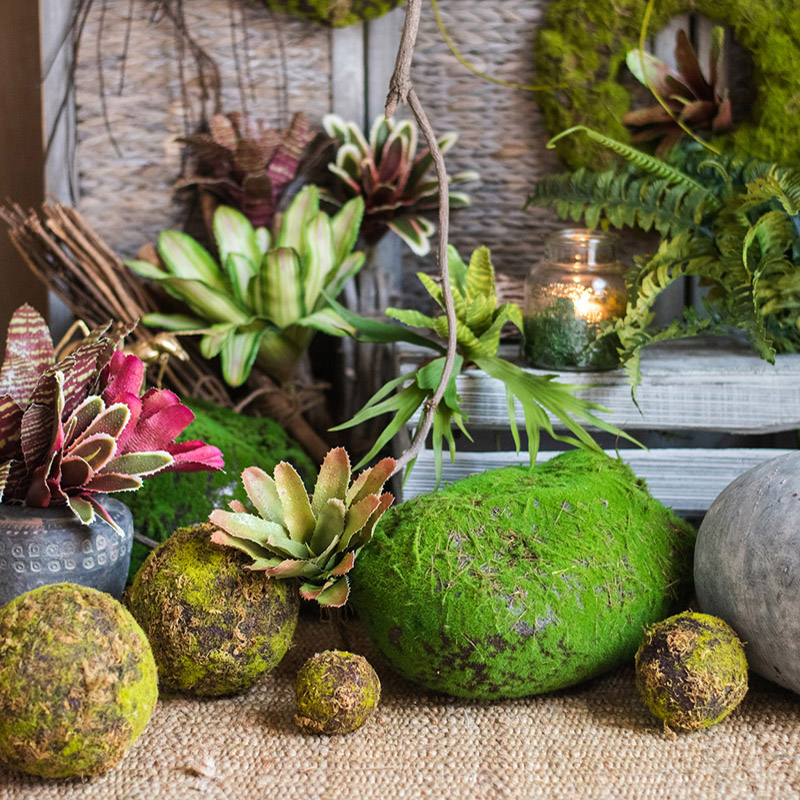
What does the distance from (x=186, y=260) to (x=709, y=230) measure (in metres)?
1.05

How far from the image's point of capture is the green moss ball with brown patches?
1.13 m

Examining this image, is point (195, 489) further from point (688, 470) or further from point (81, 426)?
point (688, 470)

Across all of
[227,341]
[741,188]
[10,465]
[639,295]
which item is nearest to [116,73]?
[227,341]

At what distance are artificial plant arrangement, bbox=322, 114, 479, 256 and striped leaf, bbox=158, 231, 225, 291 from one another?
0.34 meters

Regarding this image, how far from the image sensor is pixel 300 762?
1.06m

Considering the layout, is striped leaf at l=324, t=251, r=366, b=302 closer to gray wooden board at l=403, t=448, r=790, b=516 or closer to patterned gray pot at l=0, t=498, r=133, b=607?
gray wooden board at l=403, t=448, r=790, b=516

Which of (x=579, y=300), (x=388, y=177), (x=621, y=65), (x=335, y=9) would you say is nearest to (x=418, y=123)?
(x=579, y=300)

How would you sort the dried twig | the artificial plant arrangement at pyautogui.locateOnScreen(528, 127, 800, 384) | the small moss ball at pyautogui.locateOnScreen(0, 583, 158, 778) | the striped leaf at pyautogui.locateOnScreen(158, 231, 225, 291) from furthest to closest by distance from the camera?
the striped leaf at pyautogui.locateOnScreen(158, 231, 225, 291)
the artificial plant arrangement at pyautogui.locateOnScreen(528, 127, 800, 384)
the dried twig
the small moss ball at pyautogui.locateOnScreen(0, 583, 158, 778)

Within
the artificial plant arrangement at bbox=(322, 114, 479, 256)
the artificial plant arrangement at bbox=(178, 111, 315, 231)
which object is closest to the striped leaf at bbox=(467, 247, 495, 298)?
the artificial plant arrangement at bbox=(322, 114, 479, 256)

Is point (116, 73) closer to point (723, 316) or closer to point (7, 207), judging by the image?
point (7, 207)

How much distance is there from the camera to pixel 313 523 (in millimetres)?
1218

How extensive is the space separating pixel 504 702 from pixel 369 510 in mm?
340

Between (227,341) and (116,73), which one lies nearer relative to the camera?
(227,341)

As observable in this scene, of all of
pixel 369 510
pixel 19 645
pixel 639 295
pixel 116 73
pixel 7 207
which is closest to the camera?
pixel 19 645
